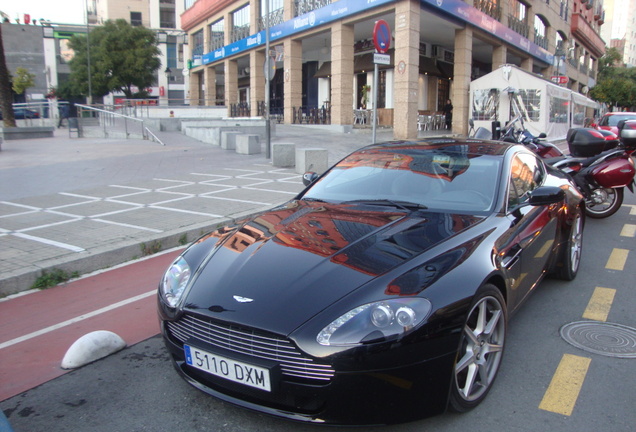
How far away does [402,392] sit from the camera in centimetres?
231

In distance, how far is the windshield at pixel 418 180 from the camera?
3645mm

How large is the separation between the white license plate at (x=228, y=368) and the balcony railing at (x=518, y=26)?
3227 centimetres

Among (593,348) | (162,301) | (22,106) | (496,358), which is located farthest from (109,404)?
(22,106)

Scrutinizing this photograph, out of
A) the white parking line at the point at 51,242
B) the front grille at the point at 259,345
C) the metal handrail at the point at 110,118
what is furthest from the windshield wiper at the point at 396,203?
the metal handrail at the point at 110,118

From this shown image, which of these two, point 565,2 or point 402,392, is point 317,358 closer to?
point 402,392

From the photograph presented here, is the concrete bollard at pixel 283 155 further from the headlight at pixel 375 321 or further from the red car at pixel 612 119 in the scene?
the red car at pixel 612 119

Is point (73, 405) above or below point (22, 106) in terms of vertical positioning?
below

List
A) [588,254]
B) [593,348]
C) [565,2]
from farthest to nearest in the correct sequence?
1. [565,2]
2. [588,254]
3. [593,348]

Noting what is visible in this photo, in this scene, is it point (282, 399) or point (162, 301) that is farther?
point (162, 301)

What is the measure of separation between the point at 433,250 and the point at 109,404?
2.03m

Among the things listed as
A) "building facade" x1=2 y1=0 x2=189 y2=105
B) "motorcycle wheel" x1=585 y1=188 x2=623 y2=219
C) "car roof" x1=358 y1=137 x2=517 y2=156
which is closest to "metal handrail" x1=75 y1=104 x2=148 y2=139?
"motorcycle wheel" x1=585 y1=188 x2=623 y2=219

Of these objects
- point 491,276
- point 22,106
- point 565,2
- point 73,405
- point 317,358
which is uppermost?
point 565,2

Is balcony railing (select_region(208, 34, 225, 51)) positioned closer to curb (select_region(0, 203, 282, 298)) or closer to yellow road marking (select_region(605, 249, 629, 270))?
curb (select_region(0, 203, 282, 298))

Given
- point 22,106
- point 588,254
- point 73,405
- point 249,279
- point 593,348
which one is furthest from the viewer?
point 22,106
